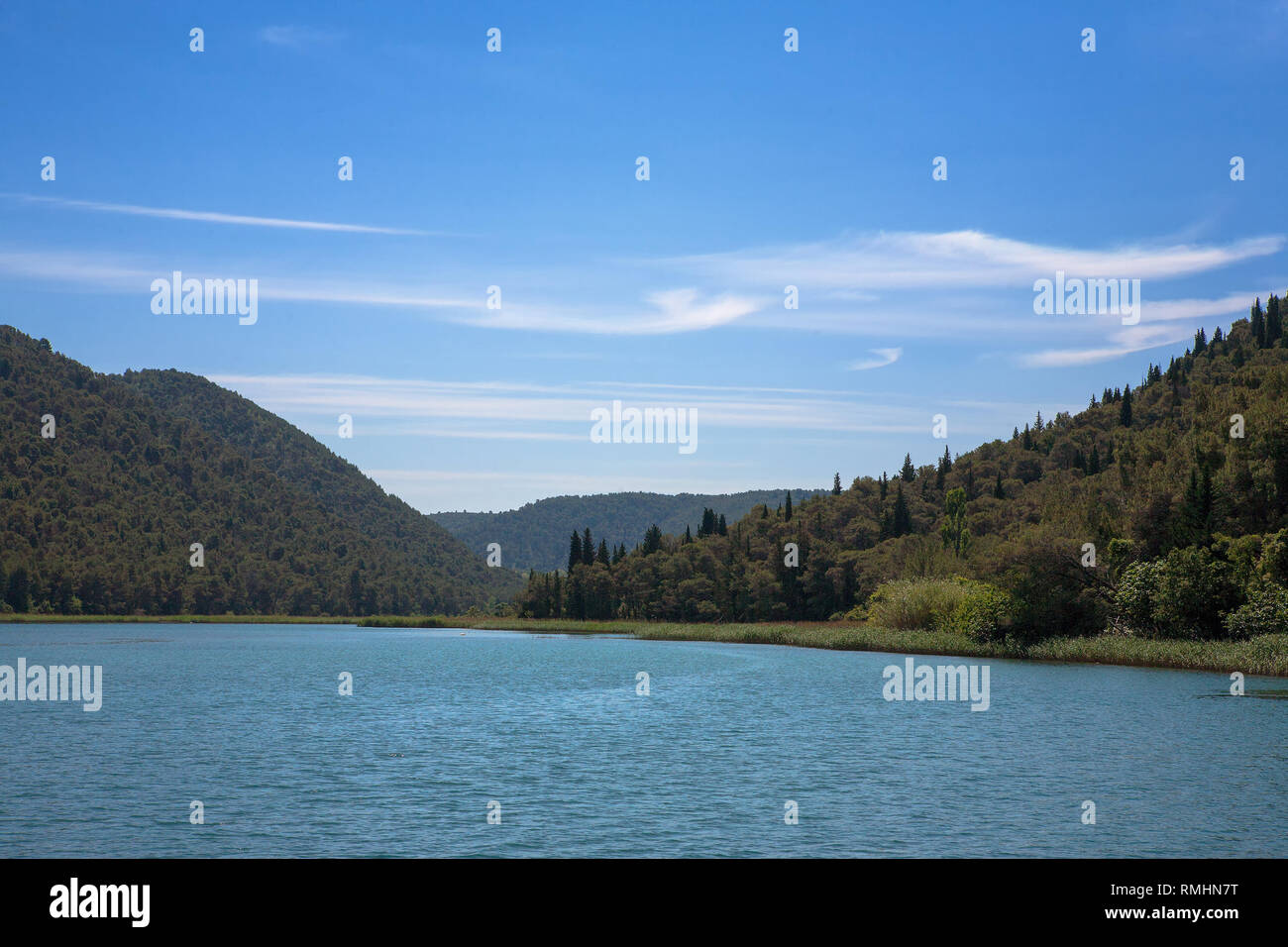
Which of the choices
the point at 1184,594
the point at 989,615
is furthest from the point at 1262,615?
the point at 989,615

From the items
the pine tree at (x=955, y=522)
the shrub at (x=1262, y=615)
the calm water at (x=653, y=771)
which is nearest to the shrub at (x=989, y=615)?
the calm water at (x=653, y=771)

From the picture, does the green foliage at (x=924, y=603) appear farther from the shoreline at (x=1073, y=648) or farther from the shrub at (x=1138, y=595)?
the shrub at (x=1138, y=595)

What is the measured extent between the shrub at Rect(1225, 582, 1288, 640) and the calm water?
547cm

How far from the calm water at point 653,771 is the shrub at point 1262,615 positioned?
5.47 m

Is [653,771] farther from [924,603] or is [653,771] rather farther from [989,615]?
[924,603]

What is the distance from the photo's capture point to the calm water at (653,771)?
1160 inches

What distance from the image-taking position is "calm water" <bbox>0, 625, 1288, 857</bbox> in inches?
1160

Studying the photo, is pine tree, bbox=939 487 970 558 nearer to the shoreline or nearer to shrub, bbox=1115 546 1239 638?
the shoreline

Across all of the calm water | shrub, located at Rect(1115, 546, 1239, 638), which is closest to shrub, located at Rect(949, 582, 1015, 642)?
shrub, located at Rect(1115, 546, 1239, 638)

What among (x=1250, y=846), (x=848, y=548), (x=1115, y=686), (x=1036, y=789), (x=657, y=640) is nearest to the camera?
(x=1250, y=846)
